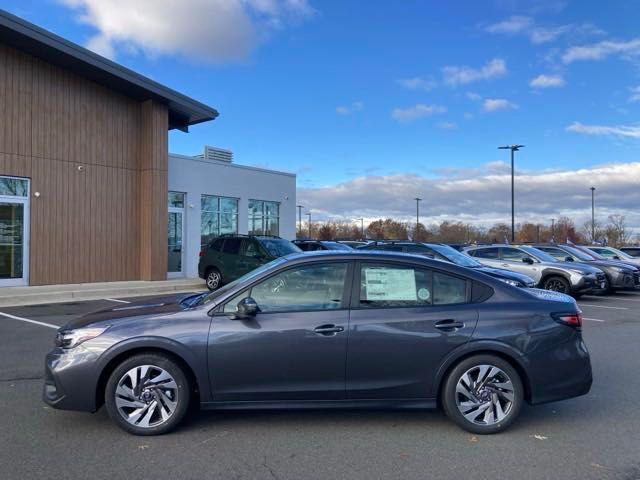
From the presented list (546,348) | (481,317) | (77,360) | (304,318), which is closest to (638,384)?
(546,348)

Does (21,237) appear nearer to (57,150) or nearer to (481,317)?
(57,150)

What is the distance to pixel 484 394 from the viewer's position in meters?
4.76

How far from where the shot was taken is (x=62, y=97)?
56.0 feet

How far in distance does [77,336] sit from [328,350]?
2.06 metres

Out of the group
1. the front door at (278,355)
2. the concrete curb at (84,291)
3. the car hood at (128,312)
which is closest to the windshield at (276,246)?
the concrete curb at (84,291)

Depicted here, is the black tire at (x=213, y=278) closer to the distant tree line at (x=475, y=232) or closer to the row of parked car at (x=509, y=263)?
the row of parked car at (x=509, y=263)

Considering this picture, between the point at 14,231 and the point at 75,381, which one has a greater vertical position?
the point at 14,231

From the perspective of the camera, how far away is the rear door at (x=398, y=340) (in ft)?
15.4

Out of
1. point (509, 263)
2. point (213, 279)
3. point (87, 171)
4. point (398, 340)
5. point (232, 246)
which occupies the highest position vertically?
point (87, 171)

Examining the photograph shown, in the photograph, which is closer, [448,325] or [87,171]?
[448,325]

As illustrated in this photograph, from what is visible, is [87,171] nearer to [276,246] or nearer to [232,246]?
[232,246]

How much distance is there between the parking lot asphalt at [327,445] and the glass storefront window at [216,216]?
16.3 metres

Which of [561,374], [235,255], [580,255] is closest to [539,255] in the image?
[580,255]

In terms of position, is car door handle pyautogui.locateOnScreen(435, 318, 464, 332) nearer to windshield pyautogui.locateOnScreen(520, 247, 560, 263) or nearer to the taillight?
the taillight
